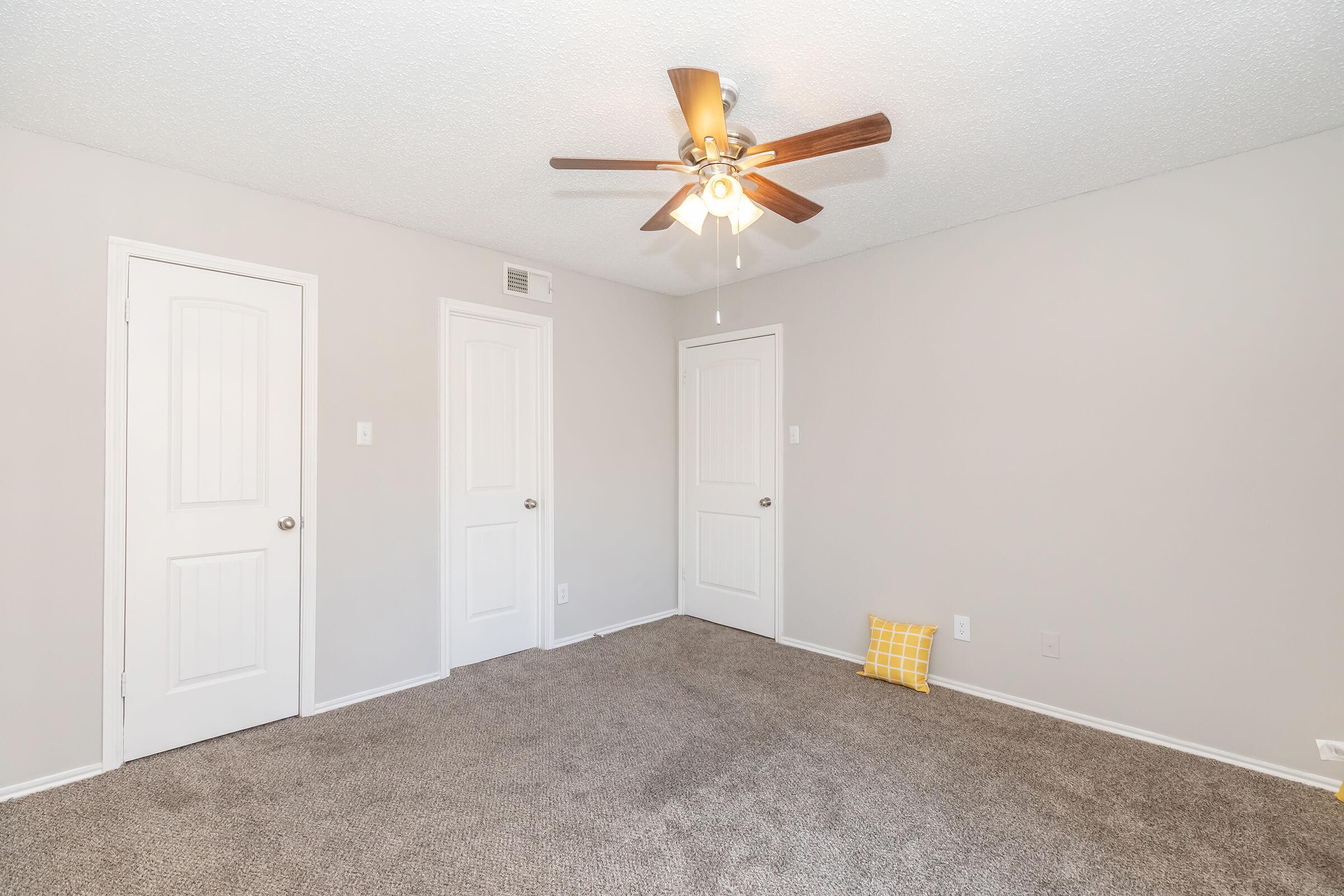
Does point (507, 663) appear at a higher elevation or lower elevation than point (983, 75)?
lower

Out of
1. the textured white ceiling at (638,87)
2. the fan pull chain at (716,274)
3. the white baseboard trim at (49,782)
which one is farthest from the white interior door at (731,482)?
the white baseboard trim at (49,782)

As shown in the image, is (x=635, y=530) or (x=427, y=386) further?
(x=635, y=530)

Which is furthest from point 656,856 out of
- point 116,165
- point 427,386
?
point 116,165

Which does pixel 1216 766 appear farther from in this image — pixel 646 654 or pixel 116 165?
pixel 116 165

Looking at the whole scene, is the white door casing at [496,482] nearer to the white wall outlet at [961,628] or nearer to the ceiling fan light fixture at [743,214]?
the ceiling fan light fixture at [743,214]

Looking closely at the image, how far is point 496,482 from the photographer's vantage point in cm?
367

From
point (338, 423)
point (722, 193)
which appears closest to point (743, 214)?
point (722, 193)

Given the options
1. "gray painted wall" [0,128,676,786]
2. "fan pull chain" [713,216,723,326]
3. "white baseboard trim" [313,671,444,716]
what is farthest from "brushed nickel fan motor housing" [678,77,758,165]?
"white baseboard trim" [313,671,444,716]

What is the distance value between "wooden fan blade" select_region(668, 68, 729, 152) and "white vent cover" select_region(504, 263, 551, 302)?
215 centimetres

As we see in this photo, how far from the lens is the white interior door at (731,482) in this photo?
4102 millimetres

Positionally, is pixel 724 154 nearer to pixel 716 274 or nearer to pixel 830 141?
pixel 830 141

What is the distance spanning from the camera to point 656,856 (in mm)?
1899

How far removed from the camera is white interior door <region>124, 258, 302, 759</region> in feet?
8.16

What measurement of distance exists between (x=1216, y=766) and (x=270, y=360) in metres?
4.35
